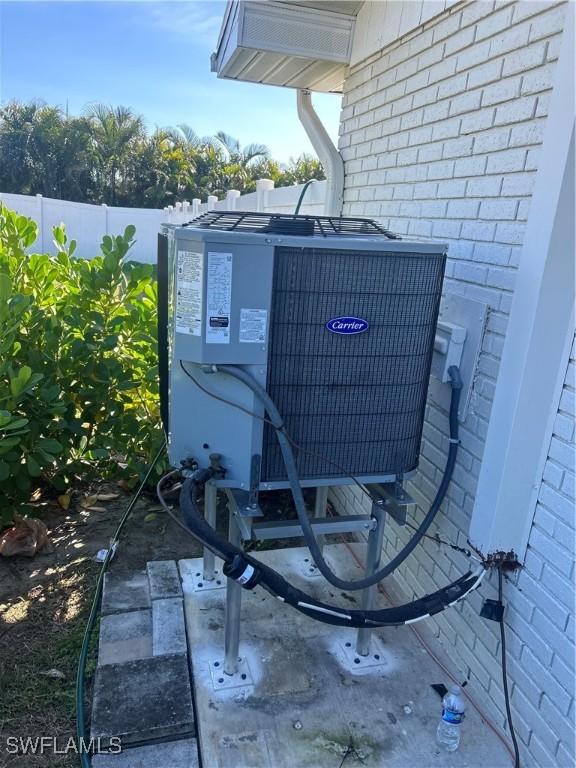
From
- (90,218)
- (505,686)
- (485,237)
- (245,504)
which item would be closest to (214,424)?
(245,504)

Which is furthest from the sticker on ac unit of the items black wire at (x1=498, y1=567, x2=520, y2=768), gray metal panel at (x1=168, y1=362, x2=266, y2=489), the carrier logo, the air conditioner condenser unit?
black wire at (x1=498, y1=567, x2=520, y2=768)

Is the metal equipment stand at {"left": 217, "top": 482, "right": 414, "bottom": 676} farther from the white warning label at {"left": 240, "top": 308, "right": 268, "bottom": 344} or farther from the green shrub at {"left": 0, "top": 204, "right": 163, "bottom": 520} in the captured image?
the green shrub at {"left": 0, "top": 204, "right": 163, "bottom": 520}

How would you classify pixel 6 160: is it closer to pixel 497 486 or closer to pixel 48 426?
pixel 48 426

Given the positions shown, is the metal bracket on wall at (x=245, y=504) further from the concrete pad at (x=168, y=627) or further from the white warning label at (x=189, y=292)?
the concrete pad at (x=168, y=627)

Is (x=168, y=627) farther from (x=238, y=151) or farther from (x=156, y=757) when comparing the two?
(x=238, y=151)

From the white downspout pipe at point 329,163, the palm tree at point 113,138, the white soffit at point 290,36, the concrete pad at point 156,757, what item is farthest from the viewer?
the palm tree at point 113,138

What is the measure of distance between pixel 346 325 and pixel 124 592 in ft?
5.66

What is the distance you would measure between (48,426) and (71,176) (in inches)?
1096

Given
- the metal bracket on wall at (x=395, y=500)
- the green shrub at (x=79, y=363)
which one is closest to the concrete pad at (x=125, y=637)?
the green shrub at (x=79, y=363)

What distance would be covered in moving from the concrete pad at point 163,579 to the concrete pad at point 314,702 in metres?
0.14

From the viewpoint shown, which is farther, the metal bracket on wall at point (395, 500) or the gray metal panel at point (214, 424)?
the metal bracket on wall at point (395, 500)

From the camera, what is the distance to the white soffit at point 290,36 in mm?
3174

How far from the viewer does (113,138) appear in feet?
88.4

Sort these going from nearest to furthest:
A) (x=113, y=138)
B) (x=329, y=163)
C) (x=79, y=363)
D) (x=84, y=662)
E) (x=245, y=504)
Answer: (x=245, y=504) → (x=84, y=662) → (x=79, y=363) → (x=329, y=163) → (x=113, y=138)
